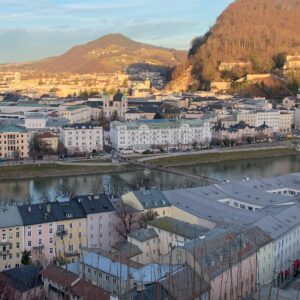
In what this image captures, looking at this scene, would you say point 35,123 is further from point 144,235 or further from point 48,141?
point 144,235

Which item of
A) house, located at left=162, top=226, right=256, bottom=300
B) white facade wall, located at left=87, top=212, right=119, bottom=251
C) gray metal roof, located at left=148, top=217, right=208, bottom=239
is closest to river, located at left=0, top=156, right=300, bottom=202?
white facade wall, located at left=87, top=212, right=119, bottom=251

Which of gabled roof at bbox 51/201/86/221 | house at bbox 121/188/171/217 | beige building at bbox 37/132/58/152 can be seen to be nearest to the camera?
gabled roof at bbox 51/201/86/221

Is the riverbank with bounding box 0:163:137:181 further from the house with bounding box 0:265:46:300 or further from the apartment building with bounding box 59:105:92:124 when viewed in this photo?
the house with bounding box 0:265:46:300

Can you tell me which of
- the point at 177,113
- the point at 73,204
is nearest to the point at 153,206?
the point at 73,204

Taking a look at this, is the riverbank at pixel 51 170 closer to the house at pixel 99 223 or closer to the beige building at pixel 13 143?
the beige building at pixel 13 143

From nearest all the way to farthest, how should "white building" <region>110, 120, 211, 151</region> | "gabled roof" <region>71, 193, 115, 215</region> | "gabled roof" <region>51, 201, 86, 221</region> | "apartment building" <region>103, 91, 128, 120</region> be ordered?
"gabled roof" <region>51, 201, 86, 221</region>
"gabled roof" <region>71, 193, 115, 215</region>
"white building" <region>110, 120, 211, 151</region>
"apartment building" <region>103, 91, 128, 120</region>

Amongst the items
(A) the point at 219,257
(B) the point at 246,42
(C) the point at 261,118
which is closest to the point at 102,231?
(A) the point at 219,257

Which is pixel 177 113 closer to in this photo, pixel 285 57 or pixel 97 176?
pixel 97 176
